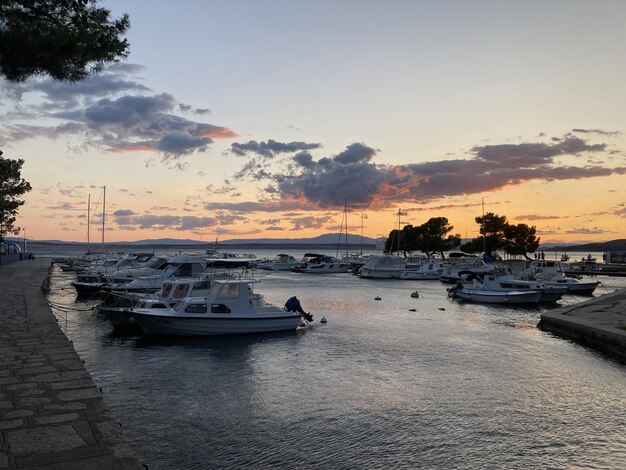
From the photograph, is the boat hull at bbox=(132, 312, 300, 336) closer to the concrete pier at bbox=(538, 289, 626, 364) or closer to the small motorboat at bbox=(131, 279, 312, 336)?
the small motorboat at bbox=(131, 279, 312, 336)

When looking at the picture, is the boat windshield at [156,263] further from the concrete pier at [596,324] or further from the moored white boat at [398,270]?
the moored white boat at [398,270]

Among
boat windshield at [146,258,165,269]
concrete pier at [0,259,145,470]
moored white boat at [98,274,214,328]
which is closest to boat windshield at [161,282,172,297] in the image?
moored white boat at [98,274,214,328]

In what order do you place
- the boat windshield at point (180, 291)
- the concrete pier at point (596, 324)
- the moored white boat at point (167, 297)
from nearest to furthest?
1. the concrete pier at point (596, 324)
2. the moored white boat at point (167, 297)
3. the boat windshield at point (180, 291)

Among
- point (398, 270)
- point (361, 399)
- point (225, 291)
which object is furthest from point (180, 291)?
point (398, 270)

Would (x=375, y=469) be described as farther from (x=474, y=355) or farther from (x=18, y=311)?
(x=18, y=311)

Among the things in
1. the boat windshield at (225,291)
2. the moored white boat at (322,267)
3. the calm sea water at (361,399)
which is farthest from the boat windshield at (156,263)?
the moored white boat at (322,267)

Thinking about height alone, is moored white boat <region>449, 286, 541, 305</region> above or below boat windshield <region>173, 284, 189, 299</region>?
below

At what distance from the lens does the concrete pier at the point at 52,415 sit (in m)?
6.95

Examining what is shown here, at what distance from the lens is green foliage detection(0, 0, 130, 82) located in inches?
368

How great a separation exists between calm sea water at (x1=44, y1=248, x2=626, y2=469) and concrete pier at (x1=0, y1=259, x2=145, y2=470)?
2.36 m

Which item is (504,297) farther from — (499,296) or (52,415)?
(52,415)

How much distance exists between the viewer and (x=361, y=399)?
16.0 metres

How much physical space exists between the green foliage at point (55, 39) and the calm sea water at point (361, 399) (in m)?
8.41

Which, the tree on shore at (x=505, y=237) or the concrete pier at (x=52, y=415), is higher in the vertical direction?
the tree on shore at (x=505, y=237)
